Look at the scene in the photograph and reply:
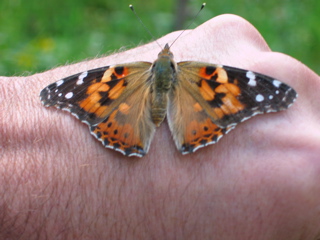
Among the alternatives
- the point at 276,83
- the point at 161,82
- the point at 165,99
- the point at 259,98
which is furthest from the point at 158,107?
the point at 276,83

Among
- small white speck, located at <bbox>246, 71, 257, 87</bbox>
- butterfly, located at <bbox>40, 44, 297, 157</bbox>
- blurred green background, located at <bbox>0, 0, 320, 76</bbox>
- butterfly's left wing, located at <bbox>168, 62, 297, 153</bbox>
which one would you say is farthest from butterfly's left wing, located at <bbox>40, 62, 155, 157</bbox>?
blurred green background, located at <bbox>0, 0, 320, 76</bbox>

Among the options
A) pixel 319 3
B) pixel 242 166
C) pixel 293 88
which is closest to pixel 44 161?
pixel 242 166

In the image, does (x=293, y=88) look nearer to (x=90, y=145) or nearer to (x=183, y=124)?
(x=183, y=124)

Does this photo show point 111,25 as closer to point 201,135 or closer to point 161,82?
point 161,82

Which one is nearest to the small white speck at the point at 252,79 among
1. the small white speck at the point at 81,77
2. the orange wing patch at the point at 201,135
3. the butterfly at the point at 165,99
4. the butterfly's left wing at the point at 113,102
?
the butterfly at the point at 165,99

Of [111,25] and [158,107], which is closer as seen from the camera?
[158,107]

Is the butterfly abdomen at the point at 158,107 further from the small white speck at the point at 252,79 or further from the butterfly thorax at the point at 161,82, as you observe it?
the small white speck at the point at 252,79
